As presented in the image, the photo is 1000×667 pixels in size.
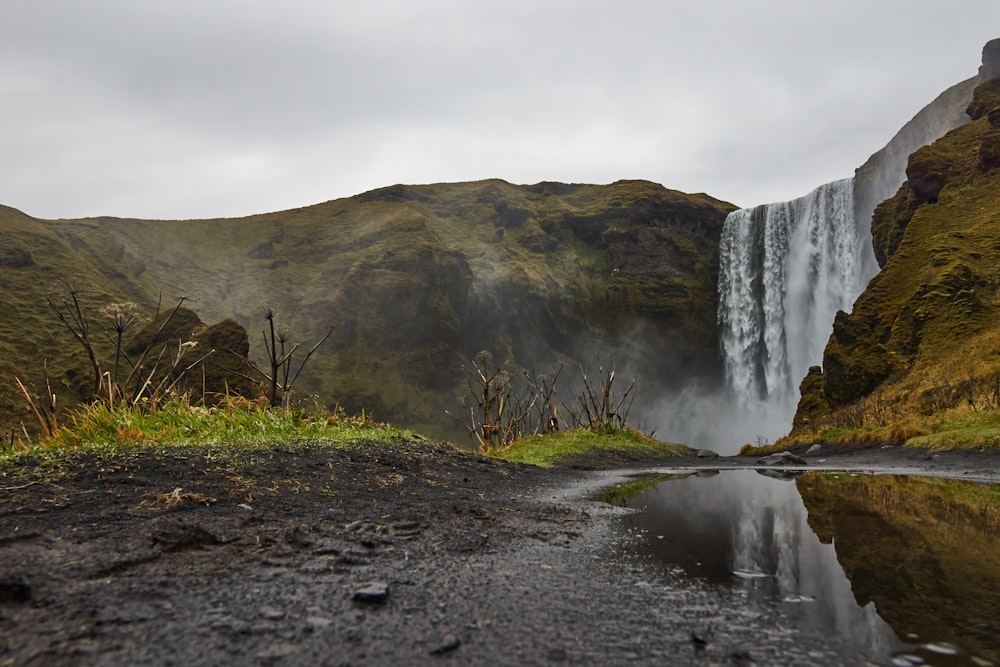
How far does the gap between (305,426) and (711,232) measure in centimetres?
7046

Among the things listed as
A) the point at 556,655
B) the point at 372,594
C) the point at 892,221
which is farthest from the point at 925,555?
the point at 892,221

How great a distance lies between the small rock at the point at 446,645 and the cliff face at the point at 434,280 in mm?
52542

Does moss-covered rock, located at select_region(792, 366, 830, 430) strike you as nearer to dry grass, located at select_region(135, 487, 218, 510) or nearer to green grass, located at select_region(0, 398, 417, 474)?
green grass, located at select_region(0, 398, 417, 474)

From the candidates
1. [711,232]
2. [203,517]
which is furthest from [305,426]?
[711,232]

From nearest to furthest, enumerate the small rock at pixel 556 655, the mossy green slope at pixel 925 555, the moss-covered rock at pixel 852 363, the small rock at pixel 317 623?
the small rock at pixel 556 655 < the small rock at pixel 317 623 < the mossy green slope at pixel 925 555 < the moss-covered rock at pixel 852 363

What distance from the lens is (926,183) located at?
99.1 ft

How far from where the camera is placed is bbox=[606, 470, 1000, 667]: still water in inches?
103

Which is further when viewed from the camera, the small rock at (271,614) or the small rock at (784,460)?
the small rock at (784,460)

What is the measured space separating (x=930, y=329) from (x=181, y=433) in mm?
25071

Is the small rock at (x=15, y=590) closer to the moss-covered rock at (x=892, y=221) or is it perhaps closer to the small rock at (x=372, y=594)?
the small rock at (x=372, y=594)

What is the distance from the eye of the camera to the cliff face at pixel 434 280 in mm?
59969

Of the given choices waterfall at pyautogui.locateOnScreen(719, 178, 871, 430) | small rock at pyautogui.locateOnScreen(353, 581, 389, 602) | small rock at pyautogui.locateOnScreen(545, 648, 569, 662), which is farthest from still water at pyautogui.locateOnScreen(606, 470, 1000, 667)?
waterfall at pyautogui.locateOnScreen(719, 178, 871, 430)

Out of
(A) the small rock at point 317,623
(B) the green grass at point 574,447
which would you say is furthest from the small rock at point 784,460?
(A) the small rock at point 317,623

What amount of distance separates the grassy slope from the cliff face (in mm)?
35840
